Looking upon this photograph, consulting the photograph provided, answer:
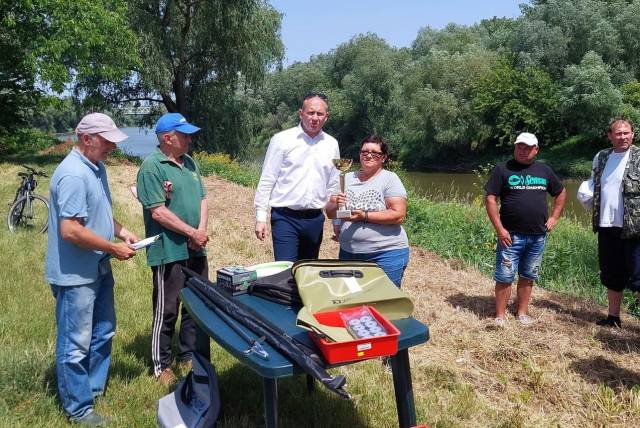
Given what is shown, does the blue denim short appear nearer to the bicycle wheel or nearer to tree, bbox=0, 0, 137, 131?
the bicycle wheel

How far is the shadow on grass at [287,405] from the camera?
3381mm

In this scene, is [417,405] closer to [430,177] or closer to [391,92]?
[430,177]

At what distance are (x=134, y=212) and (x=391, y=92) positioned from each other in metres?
31.8

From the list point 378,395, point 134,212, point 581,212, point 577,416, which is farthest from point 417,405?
point 581,212

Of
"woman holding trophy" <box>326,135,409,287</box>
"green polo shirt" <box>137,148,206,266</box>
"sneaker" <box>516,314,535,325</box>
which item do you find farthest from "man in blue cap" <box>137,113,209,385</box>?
"sneaker" <box>516,314,535,325</box>

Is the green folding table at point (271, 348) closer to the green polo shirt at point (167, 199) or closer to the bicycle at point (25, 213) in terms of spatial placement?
the green polo shirt at point (167, 199)

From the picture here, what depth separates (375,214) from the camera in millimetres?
3910

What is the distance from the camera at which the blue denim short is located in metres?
5.07

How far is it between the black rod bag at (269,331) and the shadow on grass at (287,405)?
0.82m

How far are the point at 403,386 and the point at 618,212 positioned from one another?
310cm

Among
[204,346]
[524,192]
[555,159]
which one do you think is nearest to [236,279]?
[204,346]

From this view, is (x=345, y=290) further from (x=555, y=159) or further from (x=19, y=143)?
(x=555, y=159)

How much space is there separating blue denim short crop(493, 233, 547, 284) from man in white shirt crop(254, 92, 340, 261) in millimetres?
1882

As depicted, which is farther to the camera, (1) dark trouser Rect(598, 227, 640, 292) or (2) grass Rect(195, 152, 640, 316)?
(2) grass Rect(195, 152, 640, 316)
